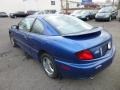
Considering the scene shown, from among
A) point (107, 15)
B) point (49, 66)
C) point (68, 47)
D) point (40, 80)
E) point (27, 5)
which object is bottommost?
point (40, 80)

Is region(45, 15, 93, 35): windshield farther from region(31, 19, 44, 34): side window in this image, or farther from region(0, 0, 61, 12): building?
region(0, 0, 61, 12): building

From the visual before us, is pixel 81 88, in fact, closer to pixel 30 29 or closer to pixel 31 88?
pixel 31 88

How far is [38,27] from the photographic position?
418 centimetres

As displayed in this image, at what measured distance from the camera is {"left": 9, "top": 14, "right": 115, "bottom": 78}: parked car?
A: 10.1 ft

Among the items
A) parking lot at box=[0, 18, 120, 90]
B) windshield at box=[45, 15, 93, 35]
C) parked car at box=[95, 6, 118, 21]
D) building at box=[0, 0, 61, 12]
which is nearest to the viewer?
parking lot at box=[0, 18, 120, 90]

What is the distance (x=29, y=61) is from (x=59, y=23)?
1773 mm

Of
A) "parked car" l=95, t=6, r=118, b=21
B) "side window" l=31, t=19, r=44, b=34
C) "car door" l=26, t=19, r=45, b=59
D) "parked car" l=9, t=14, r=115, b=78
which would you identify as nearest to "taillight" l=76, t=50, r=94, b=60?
"parked car" l=9, t=14, r=115, b=78

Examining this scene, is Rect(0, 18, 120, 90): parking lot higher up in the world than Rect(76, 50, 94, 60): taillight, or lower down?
lower down

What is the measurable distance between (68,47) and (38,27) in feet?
4.46

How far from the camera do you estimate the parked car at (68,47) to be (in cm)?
309

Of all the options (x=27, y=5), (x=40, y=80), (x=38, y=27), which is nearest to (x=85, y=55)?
(x=40, y=80)

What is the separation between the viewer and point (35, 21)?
4.39 m

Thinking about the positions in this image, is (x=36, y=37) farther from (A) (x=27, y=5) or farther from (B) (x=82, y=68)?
(A) (x=27, y=5)

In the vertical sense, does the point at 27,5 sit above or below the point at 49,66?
above
